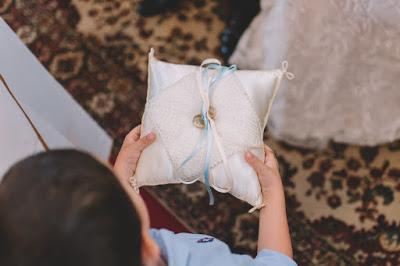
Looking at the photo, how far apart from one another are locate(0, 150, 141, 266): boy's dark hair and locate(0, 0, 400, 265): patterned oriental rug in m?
0.77

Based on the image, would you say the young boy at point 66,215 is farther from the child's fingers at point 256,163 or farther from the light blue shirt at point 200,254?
the child's fingers at point 256,163

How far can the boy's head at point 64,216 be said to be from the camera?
0.46 metres

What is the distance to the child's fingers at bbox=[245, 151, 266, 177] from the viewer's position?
Answer: 0.84 m

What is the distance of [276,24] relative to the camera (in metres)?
1.15

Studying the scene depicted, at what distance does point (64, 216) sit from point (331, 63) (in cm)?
78

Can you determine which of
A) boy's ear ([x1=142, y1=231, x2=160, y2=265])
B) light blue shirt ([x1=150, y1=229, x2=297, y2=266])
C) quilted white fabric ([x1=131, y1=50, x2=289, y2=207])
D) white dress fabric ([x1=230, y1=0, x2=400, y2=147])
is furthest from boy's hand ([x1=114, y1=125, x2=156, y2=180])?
white dress fabric ([x1=230, y1=0, x2=400, y2=147])

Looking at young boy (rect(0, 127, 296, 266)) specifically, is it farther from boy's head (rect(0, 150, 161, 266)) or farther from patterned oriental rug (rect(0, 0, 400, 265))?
patterned oriental rug (rect(0, 0, 400, 265))

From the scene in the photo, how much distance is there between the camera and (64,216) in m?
0.47

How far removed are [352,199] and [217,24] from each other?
580mm

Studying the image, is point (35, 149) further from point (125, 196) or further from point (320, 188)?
point (320, 188)

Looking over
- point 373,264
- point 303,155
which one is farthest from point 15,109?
Answer: point 373,264

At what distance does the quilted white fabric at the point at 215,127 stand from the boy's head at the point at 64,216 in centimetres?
34

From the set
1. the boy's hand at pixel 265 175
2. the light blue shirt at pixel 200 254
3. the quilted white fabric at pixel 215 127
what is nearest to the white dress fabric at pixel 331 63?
the quilted white fabric at pixel 215 127

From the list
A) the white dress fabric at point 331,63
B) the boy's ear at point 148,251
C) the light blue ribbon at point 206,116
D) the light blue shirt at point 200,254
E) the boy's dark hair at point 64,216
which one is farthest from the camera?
the white dress fabric at point 331,63
